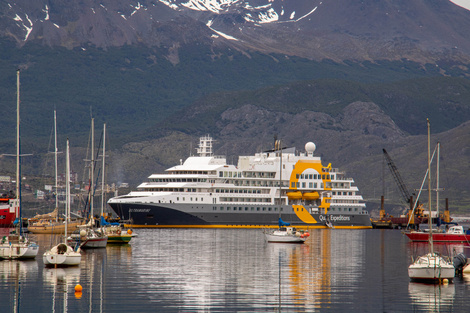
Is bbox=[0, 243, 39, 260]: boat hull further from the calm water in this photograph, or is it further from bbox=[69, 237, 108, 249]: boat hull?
bbox=[69, 237, 108, 249]: boat hull

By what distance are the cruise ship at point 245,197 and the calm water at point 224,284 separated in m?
44.3

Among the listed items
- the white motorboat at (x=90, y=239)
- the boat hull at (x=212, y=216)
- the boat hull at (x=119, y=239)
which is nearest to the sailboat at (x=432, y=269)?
the white motorboat at (x=90, y=239)

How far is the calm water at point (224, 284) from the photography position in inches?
1610

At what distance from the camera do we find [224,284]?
158 feet

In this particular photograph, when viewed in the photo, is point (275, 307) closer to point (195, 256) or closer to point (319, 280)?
point (319, 280)

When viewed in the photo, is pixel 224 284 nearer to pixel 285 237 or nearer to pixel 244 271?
pixel 244 271

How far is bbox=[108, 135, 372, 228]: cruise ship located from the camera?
118 metres

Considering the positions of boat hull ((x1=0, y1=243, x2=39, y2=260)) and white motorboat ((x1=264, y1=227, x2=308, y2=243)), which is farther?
white motorboat ((x1=264, y1=227, x2=308, y2=243))

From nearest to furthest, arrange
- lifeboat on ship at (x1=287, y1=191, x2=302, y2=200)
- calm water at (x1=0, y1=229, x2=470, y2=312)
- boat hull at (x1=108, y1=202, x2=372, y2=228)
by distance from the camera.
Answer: calm water at (x1=0, y1=229, x2=470, y2=312) → boat hull at (x1=108, y1=202, x2=372, y2=228) → lifeboat on ship at (x1=287, y1=191, x2=302, y2=200)

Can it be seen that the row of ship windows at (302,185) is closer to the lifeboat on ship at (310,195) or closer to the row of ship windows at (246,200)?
the lifeboat on ship at (310,195)

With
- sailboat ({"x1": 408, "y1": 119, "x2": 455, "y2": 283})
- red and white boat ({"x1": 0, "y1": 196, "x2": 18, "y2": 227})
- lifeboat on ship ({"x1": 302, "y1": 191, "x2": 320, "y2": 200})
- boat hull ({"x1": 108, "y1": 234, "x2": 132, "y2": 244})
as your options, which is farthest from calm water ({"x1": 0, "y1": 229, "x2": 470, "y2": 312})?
lifeboat on ship ({"x1": 302, "y1": 191, "x2": 320, "y2": 200})

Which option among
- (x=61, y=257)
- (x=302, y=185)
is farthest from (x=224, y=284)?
(x=302, y=185)

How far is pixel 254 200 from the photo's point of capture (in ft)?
412

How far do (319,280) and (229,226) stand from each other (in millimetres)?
70329
